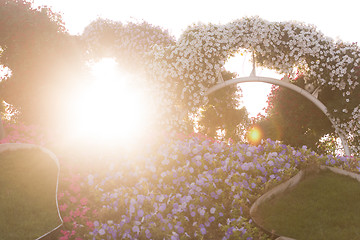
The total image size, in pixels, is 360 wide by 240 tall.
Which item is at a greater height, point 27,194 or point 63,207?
point 27,194

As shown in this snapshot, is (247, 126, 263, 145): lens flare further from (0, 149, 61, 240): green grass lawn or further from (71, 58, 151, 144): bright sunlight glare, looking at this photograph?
(0, 149, 61, 240): green grass lawn

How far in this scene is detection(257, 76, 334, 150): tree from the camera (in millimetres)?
15906

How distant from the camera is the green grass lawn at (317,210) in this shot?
4711 mm

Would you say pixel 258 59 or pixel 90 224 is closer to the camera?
pixel 90 224

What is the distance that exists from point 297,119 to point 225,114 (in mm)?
4517

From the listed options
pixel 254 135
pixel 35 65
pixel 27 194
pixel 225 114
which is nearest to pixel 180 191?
pixel 27 194

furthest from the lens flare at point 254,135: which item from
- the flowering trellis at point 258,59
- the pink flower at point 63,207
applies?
the pink flower at point 63,207

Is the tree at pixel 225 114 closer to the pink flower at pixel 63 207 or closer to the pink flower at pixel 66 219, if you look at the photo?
the pink flower at pixel 63 207

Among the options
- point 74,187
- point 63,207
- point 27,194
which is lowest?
point 63,207

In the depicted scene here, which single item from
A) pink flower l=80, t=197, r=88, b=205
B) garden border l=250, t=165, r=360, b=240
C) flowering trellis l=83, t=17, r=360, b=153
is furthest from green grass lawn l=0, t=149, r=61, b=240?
flowering trellis l=83, t=17, r=360, b=153

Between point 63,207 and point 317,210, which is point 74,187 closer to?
point 63,207

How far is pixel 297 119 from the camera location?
1670 cm

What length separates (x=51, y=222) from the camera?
5949 mm

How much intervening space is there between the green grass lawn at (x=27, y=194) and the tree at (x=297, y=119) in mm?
11326
